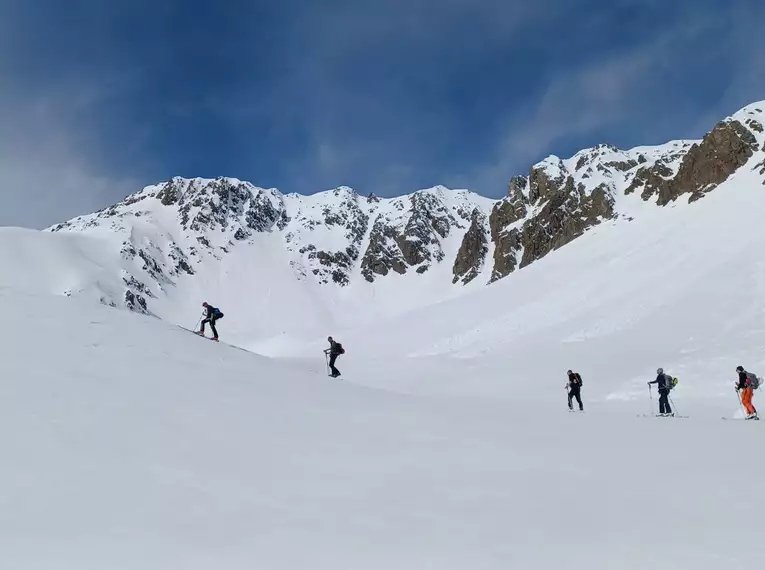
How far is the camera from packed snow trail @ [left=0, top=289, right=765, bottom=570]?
15.7 ft

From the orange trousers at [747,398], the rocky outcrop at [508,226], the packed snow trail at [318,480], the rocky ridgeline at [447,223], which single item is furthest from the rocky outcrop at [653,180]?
the packed snow trail at [318,480]

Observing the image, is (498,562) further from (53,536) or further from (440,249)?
(440,249)

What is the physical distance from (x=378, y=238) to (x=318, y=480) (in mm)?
173763

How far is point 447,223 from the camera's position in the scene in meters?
186

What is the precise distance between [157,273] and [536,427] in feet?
529

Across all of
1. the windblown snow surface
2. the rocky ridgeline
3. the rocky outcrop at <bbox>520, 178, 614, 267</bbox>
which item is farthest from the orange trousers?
the rocky outcrop at <bbox>520, 178, 614, 267</bbox>

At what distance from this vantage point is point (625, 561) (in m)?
4.71

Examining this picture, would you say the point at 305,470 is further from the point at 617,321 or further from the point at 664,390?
the point at 617,321

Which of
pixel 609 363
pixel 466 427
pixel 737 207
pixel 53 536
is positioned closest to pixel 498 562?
pixel 53 536

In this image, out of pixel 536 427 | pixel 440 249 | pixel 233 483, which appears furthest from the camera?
pixel 440 249

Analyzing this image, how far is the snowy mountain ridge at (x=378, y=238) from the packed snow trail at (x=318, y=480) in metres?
68.5

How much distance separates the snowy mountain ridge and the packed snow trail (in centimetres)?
6850

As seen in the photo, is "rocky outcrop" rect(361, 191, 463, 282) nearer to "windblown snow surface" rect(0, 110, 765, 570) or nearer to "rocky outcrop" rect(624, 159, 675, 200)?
"rocky outcrop" rect(624, 159, 675, 200)

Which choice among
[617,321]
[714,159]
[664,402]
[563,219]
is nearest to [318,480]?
[664,402]
